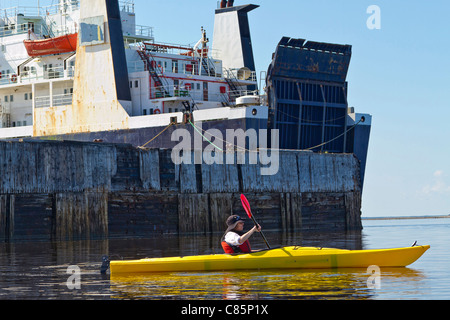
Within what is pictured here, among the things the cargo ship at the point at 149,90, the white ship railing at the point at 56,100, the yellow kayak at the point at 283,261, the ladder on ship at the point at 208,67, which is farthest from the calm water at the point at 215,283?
the ladder on ship at the point at 208,67

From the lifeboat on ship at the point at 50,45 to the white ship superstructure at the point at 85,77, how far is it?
0.05m

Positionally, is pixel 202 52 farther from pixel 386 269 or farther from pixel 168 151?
pixel 386 269

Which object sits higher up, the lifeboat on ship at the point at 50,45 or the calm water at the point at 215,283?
the lifeboat on ship at the point at 50,45

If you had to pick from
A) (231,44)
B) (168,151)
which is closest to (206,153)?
(168,151)

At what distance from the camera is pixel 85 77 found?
41.1 m

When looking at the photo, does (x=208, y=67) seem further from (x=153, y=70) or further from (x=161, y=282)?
(x=161, y=282)

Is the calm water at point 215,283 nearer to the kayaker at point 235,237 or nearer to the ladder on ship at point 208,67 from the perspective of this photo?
the kayaker at point 235,237

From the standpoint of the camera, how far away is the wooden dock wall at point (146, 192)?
28.8m

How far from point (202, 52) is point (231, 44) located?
452cm

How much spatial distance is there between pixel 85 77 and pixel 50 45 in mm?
3794

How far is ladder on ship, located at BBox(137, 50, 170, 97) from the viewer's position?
134 feet

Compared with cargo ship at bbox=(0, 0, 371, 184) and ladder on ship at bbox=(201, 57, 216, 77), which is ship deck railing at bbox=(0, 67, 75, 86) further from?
ladder on ship at bbox=(201, 57, 216, 77)

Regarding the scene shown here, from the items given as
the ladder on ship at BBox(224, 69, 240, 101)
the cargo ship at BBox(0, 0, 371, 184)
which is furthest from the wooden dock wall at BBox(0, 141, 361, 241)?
the ladder on ship at BBox(224, 69, 240, 101)

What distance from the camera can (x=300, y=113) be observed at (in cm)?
3928
